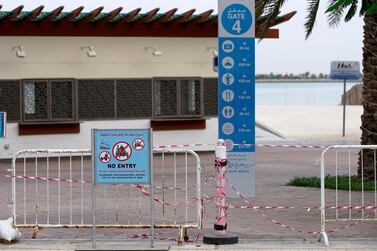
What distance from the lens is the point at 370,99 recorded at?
58.3 feet

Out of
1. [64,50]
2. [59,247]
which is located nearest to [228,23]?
[59,247]

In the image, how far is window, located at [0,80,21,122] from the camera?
2542 centimetres

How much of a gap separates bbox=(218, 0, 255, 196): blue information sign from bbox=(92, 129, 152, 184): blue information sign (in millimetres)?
3746

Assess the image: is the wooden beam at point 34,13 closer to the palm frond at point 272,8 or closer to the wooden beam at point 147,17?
the wooden beam at point 147,17

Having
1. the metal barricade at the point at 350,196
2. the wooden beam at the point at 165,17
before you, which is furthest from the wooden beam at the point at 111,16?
the metal barricade at the point at 350,196

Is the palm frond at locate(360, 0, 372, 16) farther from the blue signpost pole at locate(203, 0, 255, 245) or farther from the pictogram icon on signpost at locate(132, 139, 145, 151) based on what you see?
the pictogram icon on signpost at locate(132, 139, 145, 151)

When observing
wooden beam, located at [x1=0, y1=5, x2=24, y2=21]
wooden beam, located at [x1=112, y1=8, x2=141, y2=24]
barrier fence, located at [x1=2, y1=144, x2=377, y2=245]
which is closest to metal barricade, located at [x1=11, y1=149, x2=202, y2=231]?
barrier fence, located at [x1=2, y1=144, x2=377, y2=245]

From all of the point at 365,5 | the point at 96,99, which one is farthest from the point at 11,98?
the point at 365,5

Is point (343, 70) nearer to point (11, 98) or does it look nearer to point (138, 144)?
point (11, 98)

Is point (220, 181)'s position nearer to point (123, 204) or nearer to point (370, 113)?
point (123, 204)

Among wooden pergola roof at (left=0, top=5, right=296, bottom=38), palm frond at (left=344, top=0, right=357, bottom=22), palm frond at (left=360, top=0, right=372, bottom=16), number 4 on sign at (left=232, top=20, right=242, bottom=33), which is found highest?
wooden pergola roof at (left=0, top=5, right=296, bottom=38)

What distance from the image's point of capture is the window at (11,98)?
2542 cm

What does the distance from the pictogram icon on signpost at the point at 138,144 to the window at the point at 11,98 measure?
14.8 metres

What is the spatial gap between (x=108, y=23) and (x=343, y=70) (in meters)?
12.6
